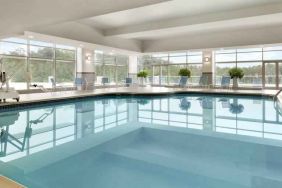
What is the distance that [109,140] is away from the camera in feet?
13.5

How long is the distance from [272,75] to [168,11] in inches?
321

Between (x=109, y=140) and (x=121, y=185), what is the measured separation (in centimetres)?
176

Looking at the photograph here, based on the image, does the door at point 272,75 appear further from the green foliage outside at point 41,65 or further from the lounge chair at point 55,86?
the lounge chair at point 55,86

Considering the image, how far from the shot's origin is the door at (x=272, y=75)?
13.1m

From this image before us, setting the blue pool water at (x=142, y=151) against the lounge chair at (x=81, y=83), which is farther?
the lounge chair at (x=81, y=83)

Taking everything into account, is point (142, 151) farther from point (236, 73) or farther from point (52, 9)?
point (236, 73)

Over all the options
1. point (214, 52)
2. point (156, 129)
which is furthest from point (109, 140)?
point (214, 52)

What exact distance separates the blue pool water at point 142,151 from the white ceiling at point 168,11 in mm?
3656

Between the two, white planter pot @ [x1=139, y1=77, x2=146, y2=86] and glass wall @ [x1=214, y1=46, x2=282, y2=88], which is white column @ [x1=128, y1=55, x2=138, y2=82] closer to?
white planter pot @ [x1=139, y1=77, x2=146, y2=86]

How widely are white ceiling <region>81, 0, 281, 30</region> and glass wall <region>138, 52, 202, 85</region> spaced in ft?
21.3

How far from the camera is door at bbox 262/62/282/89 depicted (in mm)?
13109

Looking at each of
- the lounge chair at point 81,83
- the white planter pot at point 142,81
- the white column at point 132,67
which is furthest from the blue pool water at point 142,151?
the white column at point 132,67

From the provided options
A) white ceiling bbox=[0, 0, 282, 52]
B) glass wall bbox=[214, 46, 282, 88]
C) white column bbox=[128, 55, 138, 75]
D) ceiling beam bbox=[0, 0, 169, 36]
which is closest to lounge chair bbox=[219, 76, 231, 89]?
glass wall bbox=[214, 46, 282, 88]

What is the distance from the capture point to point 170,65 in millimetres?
16656
